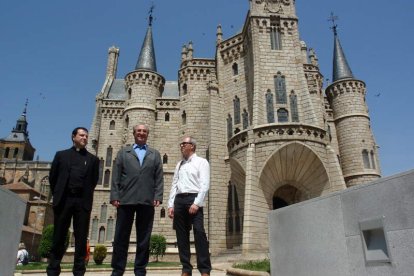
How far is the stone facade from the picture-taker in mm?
17781

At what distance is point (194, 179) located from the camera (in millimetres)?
5512

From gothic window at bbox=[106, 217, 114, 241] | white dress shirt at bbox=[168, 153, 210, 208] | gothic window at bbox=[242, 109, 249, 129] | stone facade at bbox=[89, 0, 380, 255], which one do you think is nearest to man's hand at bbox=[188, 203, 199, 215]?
white dress shirt at bbox=[168, 153, 210, 208]

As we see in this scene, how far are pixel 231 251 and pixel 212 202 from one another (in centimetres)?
351

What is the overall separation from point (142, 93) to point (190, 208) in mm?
25538

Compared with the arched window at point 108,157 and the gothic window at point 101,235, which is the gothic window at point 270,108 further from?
the gothic window at point 101,235

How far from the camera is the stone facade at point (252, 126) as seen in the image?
58.3 ft

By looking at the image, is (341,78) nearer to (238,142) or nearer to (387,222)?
(238,142)

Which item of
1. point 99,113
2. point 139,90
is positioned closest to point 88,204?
point 139,90

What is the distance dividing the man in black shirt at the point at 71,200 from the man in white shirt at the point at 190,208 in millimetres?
1389

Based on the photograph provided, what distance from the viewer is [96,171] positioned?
17.9 feet

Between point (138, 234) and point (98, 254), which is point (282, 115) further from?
point (138, 234)

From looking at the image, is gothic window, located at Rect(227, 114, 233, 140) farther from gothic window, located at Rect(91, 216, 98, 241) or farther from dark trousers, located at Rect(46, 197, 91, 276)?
dark trousers, located at Rect(46, 197, 91, 276)

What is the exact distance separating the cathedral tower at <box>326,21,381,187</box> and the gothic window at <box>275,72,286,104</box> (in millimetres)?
10265

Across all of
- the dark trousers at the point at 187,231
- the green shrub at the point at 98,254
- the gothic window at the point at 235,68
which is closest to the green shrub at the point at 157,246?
the green shrub at the point at 98,254
